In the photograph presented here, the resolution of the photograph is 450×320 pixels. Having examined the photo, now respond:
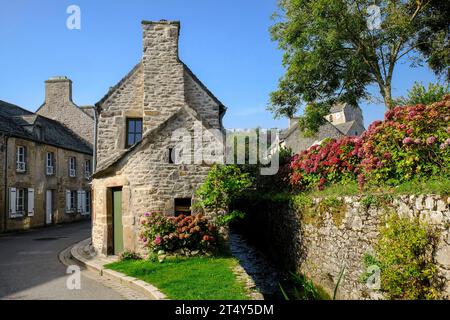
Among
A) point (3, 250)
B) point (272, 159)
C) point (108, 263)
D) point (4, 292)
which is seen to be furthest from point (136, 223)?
point (272, 159)

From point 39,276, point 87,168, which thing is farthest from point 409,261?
point 87,168

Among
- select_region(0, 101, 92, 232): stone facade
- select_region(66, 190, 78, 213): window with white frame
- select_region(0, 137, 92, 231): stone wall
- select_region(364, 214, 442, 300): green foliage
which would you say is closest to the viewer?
select_region(364, 214, 442, 300): green foliage

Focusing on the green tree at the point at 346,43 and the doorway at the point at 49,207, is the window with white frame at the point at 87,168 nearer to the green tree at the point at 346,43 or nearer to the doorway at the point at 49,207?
the doorway at the point at 49,207

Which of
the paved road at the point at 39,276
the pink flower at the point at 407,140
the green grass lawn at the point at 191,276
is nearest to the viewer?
the green grass lawn at the point at 191,276

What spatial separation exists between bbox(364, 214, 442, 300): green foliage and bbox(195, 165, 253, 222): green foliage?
4627 millimetres

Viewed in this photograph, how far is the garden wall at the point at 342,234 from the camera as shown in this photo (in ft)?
18.8

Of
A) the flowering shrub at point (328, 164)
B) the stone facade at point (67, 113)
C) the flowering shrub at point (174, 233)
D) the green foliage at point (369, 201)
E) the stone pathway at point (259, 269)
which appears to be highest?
the stone facade at point (67, 113)

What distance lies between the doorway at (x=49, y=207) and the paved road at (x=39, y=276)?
327 inches

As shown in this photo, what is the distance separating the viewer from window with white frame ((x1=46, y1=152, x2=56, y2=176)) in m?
23.3

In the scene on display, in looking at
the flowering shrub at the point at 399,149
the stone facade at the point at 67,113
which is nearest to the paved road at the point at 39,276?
the flowering shrub at the point at 399,149

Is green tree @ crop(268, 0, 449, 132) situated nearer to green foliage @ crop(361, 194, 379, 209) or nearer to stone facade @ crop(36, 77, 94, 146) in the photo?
green foliage @ crop(361, 194, 379, 209)

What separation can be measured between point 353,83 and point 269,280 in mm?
12168

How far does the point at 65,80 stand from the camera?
28.4m

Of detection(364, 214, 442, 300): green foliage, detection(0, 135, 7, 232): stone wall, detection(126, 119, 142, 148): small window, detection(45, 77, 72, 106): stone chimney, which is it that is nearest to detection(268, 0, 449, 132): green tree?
detection(126, 119, 142, 148): small window
